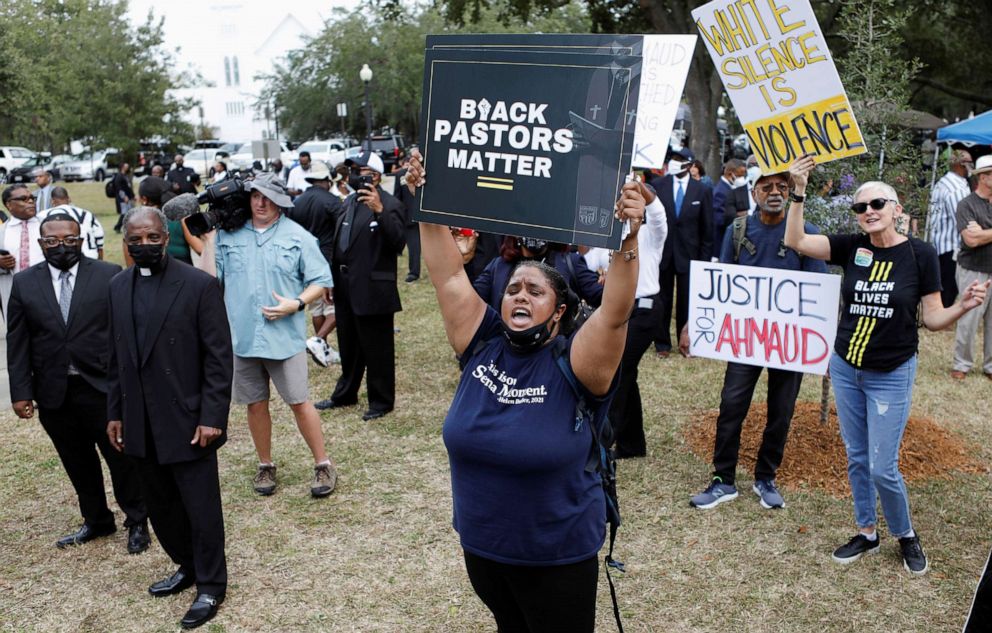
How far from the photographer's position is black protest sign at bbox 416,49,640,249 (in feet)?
9.55

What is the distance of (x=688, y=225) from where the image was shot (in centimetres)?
960

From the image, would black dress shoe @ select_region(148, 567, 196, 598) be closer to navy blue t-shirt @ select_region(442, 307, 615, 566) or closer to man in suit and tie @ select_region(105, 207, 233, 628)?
man in suit and tie @ select_region(105, 207, 233, 628)

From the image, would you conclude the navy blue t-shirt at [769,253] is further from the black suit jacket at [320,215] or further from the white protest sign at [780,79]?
the black suit jacket at [320,215]

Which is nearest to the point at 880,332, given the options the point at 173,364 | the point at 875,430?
the point at 875,430

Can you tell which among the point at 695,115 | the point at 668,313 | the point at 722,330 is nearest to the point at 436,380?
the point at 668,313

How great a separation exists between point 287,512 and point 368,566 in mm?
1009

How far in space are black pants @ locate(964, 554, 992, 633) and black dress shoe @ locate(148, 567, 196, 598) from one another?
3.98 meters

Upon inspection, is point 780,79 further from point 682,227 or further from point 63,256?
point 682,227

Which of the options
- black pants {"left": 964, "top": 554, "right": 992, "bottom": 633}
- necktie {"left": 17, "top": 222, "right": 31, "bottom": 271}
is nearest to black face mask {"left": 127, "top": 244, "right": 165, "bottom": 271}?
necktie {"left": 17, "top": 222, "right": 31, "bottom": 271}

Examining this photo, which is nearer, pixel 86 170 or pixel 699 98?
pixel 699 98

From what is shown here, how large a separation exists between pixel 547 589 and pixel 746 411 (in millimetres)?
3092

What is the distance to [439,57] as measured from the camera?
129 inches

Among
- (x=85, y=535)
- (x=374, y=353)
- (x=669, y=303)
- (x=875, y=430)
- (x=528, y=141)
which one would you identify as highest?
(x=528, y=141)

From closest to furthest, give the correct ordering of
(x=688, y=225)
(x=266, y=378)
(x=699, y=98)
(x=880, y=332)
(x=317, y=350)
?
(x=880, y=332)
(x=266, y=378)
(x=317, y=350)
(x=688, y=225)
(x=699, y=98)
